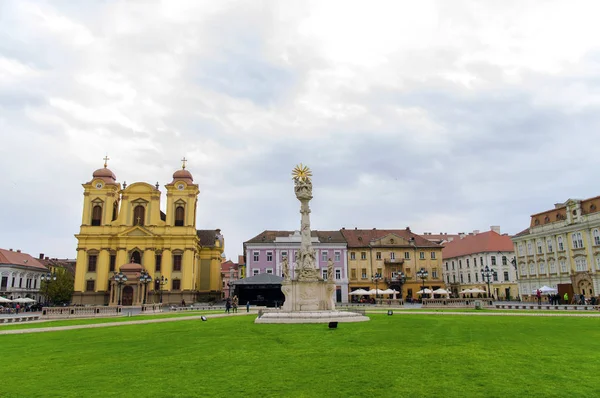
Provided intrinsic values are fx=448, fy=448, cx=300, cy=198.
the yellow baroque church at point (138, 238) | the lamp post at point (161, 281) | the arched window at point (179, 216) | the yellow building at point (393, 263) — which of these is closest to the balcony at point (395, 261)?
the yellow building at point (393, 263)

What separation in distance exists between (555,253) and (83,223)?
65.5m

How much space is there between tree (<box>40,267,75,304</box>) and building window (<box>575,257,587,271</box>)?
74.5 m

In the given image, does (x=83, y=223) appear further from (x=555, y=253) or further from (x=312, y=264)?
(x=555, y=253)

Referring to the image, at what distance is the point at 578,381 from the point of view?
8797 millimetres

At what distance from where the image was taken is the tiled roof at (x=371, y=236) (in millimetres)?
71938

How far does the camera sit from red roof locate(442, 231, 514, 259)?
7231 centimetres

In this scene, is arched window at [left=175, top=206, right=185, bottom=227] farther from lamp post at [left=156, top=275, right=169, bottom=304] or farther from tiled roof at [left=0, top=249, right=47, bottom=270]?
tiled roof at [left=0, top=249, right=47, bottom=270]

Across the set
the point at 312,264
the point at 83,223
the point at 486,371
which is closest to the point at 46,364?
the point at 486,371

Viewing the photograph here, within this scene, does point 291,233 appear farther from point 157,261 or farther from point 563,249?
point 563,249

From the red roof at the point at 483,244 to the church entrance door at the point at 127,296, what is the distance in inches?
2102

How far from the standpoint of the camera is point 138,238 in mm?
66562

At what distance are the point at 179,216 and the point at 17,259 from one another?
32151 mm

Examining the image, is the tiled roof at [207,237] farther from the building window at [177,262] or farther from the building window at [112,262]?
the building window at [112,262]

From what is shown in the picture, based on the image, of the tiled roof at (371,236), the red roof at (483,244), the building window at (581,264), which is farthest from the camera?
the red roof at (483,244)
